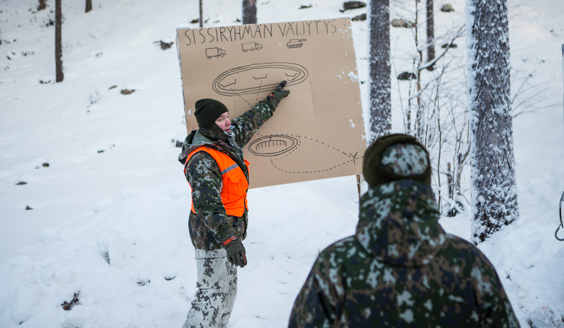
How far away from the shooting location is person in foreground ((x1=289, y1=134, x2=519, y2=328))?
988 millimetres

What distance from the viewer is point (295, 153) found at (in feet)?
9.72

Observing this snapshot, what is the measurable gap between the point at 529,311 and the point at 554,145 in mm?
6005

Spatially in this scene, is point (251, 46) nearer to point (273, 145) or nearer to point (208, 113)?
point (273, 145)

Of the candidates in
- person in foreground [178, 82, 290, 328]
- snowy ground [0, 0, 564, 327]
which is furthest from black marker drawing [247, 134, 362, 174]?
snowy ground [0, 0, 564, 327]

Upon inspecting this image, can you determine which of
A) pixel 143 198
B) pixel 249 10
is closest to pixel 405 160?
pixel 143 198

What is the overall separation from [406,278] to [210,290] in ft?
4.83

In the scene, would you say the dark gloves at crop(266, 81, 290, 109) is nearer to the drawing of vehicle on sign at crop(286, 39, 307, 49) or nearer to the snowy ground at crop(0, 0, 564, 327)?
the drawing of vehicle on sign at crop(286, 39, 307, 49)

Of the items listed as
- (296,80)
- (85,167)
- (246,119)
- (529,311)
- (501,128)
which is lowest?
(85,167)

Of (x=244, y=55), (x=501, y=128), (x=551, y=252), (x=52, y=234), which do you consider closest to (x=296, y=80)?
(x=244, y=55)

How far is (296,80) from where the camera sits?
2959mm

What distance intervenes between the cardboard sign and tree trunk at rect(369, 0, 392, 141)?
227 centimetres

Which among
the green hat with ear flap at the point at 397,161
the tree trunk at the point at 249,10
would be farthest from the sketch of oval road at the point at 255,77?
the tree trunk at the point at 249,10

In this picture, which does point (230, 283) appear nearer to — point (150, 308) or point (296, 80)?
point (150, 308)

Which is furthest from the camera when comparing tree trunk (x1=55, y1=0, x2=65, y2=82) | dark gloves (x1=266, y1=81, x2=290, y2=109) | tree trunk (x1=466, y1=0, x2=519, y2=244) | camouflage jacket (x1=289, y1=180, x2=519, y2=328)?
tree trunk (x1=55, y1=0, x2=65, y2=82)
